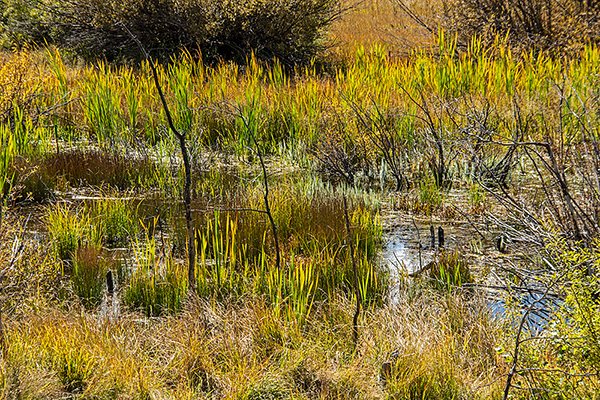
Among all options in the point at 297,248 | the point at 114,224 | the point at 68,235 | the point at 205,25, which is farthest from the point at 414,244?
the point at 205,25

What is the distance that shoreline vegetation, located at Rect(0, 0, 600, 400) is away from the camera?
220cm

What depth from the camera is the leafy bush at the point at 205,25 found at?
28.6 feet

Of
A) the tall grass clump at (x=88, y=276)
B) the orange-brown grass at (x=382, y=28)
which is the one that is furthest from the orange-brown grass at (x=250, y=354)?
the orange-brown grass at (x=382, y=28)

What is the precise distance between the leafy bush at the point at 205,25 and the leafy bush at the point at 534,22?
233cm

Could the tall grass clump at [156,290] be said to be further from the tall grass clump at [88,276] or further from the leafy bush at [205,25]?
the leafy bush at [205,25]

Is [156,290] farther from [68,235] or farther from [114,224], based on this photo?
[114,224]

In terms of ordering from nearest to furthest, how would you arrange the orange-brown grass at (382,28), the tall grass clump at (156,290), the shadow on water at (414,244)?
the tall grass clump at (156,290)
the shadow on water at (414,244)
the orange-brown grass at (382,28)

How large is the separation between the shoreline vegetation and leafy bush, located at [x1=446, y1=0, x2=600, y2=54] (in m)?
0.94

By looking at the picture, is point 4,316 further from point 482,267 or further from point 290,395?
point 482,267

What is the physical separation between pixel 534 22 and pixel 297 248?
6.92 metres

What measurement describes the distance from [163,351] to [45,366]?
0.47 metres

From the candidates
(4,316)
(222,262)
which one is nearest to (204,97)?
(222,262)

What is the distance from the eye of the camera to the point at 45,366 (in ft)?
7.25

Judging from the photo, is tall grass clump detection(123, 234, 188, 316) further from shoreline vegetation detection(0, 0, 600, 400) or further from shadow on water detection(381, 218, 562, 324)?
shadow on water detection(381, 218, 562, 324)
